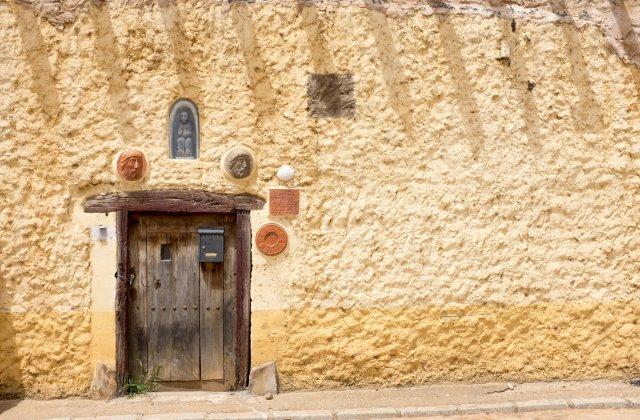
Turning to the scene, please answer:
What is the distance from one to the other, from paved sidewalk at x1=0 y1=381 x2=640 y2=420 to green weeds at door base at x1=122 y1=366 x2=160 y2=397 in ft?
0.33

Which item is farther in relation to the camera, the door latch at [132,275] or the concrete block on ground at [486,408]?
the door latch at [132,275]

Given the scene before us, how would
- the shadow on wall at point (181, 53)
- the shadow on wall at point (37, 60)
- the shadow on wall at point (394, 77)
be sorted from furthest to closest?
the shadow on wall at point (394, 77) < the shadow on wall at point (181, 53) < the shadow on wall at point (37, 60)

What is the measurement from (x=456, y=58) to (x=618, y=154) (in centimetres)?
184

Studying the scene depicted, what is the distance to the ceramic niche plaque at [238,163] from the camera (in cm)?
543

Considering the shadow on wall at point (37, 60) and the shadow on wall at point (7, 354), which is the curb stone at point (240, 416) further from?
the shadow on wall at point (37, 60)

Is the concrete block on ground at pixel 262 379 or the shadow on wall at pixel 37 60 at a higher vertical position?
the shadow on wall at pixel 37 60

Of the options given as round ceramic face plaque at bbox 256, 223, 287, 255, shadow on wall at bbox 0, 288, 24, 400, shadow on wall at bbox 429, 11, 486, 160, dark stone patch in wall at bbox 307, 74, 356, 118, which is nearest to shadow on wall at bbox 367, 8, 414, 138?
dark stone patch in wall at bbox 307, 74, 356, 118

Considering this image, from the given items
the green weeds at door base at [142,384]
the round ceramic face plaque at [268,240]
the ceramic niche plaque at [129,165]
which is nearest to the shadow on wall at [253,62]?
the round ceramic face plaque at [268,240]

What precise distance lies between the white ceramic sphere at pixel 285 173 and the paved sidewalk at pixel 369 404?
196cm

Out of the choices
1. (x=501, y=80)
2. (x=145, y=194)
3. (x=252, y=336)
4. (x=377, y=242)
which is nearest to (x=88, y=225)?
(x=145, y=194)

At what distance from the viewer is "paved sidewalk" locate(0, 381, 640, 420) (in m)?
4.99

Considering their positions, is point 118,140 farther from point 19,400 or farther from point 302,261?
point 19,400

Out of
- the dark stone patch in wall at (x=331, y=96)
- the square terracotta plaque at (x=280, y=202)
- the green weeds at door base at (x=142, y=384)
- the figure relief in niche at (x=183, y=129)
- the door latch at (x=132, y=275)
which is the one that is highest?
the dark stone patch in wall at (x=331, y=96)

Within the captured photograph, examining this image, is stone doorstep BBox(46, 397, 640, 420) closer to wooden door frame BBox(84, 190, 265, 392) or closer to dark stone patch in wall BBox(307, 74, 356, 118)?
wooden door frame BBox(84, 190, 265, 392)
